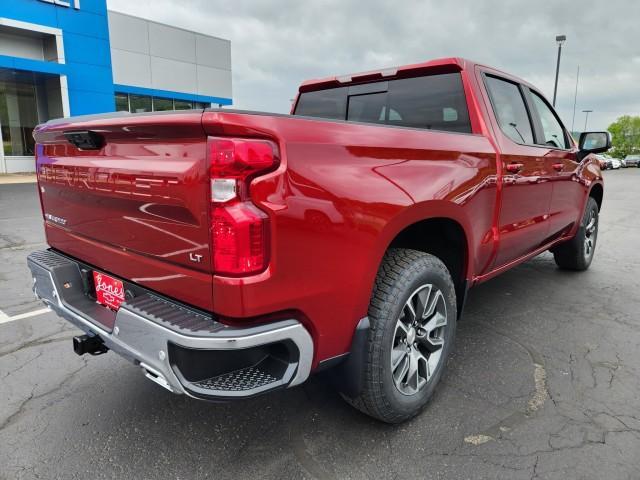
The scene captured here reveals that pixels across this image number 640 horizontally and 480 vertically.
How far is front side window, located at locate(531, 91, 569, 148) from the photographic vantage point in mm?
3981

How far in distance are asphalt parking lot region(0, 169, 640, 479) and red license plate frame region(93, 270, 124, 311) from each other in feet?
2.16

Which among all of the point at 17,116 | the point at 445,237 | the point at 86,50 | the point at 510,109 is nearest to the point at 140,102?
the point at 86,50

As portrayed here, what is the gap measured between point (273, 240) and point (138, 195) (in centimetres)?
66

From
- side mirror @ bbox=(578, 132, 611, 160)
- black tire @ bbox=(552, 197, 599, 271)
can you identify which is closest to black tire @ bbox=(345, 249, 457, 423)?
side mirror @ bbox=(578, 132, 611, 160)

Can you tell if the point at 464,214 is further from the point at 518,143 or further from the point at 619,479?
the point at 619,479

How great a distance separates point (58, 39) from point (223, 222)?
74.6ft

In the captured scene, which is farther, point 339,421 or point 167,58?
point 167,58

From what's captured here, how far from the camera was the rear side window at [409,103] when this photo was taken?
10.2 feet

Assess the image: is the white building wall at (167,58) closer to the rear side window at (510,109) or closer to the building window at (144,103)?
the building window at (144,103)

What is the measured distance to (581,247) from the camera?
509cm

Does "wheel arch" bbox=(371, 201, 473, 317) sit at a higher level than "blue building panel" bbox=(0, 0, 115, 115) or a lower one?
lower

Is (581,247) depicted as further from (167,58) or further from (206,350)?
(167,58)

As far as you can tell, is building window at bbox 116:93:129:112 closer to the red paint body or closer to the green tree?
the red paint body

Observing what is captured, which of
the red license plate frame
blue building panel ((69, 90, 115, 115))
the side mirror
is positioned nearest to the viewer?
the red license plate frame
